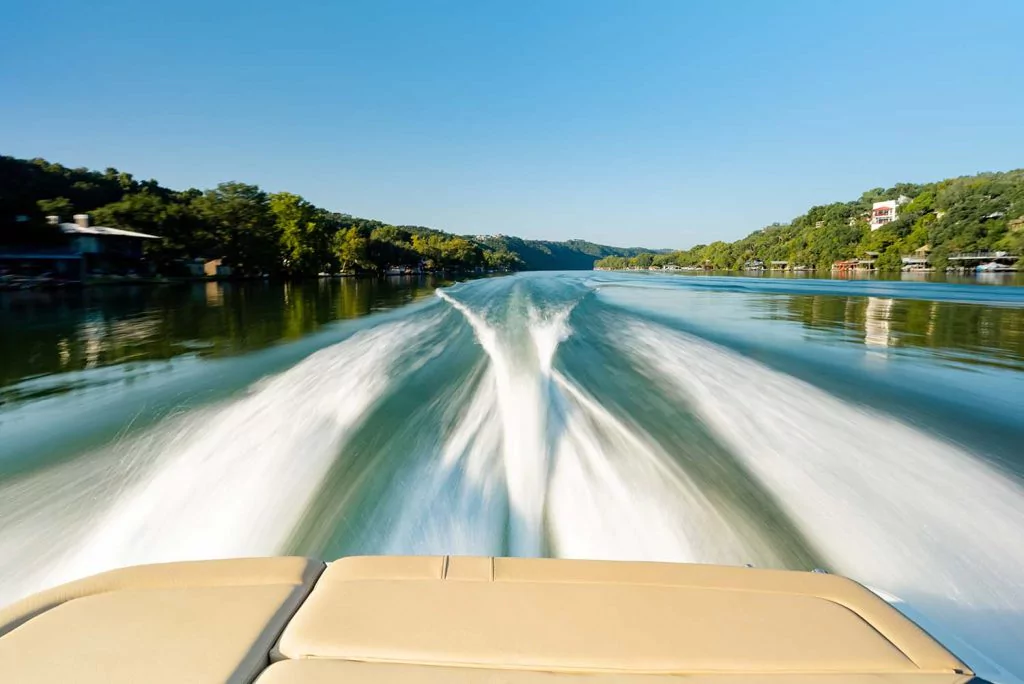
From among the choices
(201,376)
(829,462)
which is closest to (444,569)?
(829,462)

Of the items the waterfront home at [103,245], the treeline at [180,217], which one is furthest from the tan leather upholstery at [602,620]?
the treeline at [180,217]

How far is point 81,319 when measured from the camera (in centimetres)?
1255

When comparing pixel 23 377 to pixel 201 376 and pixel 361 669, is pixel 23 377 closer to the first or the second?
pixel 201 376

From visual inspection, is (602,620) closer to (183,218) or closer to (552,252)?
(183,218)

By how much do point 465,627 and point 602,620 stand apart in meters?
0.32

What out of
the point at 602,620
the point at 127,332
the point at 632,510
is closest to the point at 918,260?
the point at 632,510

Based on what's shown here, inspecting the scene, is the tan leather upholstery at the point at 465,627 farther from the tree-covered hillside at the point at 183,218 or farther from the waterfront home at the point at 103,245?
the tree-covered hillside at the point at 183,218

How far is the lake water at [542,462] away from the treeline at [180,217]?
35.6m

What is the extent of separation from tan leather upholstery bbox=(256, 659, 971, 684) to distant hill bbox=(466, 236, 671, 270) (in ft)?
403

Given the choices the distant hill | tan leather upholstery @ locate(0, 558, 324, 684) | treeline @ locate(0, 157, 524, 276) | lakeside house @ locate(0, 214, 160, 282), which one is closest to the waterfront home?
lakeside house @ locate(0, 214, 160, 282)

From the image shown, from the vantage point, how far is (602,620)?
1.14 metres

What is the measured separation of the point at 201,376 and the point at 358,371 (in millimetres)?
2025

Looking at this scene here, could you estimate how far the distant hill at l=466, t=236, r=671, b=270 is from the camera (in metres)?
145

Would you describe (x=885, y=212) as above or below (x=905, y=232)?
above
